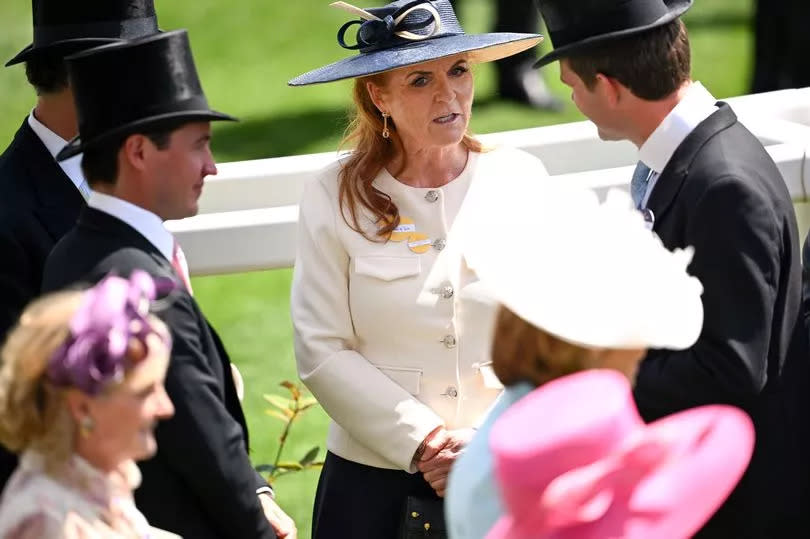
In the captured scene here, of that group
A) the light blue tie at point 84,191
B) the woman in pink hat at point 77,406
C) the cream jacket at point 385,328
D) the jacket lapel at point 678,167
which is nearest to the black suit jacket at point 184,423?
the woman in pink hat at point 77,406

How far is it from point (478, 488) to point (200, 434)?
663 mm

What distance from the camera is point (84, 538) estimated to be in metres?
2.61

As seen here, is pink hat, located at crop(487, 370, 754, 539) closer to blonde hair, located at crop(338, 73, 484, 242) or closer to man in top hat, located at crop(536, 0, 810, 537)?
man in top hat, located at crop(536, 0, 810, 537)

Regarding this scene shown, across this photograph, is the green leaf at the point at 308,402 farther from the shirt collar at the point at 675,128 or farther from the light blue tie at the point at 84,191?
the shirt collar at the point at 675,128

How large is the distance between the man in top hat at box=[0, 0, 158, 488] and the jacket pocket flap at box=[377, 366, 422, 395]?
3.09ft

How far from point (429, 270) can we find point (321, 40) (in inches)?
526

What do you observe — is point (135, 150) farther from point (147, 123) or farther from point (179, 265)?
point (179, 265)

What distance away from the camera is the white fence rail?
4.36 metres

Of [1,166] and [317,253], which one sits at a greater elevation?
[1,166]

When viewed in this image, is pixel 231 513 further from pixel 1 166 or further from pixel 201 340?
pixel 1 166

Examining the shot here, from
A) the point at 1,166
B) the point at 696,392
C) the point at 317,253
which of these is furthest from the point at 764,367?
the point at 1,166

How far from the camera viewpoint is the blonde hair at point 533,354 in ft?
8.95

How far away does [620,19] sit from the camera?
3.53 meters

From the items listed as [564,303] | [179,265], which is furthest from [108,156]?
[564,303]
